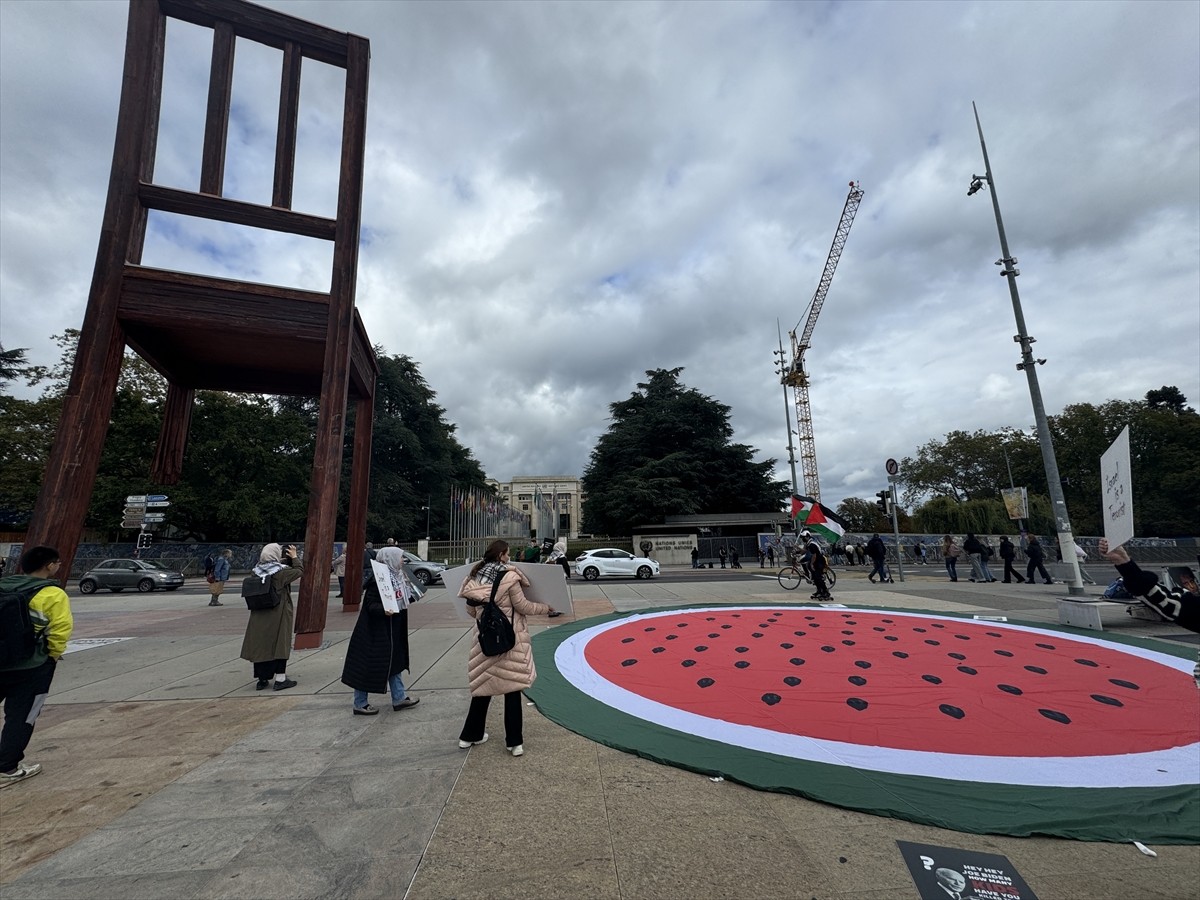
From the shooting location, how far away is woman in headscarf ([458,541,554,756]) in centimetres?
392

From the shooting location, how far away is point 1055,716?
4.28 m

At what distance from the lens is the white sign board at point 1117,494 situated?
3.40 meters

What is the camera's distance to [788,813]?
2.95 metres

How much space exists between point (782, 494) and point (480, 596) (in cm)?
4401

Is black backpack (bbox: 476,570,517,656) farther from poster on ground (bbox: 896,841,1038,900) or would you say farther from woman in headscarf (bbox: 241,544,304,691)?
woman in headscarf (bbox: 241,544,304,691)

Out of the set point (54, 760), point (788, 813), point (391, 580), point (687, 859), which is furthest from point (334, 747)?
point (788, 813)

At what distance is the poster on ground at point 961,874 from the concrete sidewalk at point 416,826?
74 mm

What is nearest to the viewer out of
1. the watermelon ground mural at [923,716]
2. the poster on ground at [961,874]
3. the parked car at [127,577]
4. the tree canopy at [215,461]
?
the poster on ground at [961,874]

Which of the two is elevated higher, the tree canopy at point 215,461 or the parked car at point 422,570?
the tree canopy at point 215,461

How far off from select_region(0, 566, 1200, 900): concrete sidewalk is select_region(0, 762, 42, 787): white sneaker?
0.27ft

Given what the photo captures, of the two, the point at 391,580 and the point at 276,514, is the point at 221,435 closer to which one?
the point at 276,514

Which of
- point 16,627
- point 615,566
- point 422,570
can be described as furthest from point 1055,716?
point 422,570

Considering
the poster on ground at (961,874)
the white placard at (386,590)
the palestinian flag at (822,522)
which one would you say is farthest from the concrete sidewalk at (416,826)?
the palestinian flag at (822,522)

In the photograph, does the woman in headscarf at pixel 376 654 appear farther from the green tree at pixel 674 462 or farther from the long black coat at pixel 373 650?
the green tree at pixel 674 462
